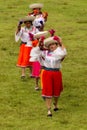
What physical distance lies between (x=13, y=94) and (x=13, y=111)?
51.3 inches

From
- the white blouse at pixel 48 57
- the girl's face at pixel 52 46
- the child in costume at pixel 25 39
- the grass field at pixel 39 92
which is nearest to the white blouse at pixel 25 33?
the child in costume at pixel 25 39

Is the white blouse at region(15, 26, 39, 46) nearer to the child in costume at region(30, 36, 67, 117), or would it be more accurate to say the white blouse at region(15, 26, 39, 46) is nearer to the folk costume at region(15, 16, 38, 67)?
the folk costume at region(15, 16, 38, 67)

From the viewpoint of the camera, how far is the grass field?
36.6 ft

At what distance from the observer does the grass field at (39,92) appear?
1115 cm

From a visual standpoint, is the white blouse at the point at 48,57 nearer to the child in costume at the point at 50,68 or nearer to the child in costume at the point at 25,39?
the child in costume at the point at 50,68

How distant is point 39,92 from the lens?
523 inches

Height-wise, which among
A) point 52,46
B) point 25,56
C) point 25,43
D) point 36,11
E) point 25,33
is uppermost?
point 52,46

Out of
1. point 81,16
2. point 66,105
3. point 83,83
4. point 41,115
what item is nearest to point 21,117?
point 41,115

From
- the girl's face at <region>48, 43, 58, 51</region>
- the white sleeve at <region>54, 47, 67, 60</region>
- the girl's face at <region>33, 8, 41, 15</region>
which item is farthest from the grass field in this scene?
the girl's face at <region>33, 8, 41, 15</region>

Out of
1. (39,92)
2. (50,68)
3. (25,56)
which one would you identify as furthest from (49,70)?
(25,56)

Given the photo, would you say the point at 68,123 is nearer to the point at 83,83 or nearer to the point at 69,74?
→ the point at 83,83

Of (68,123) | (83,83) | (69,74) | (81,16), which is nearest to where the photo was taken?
(68,123)

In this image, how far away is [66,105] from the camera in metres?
12.2

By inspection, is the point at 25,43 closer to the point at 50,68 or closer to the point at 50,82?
the point at 50,68
